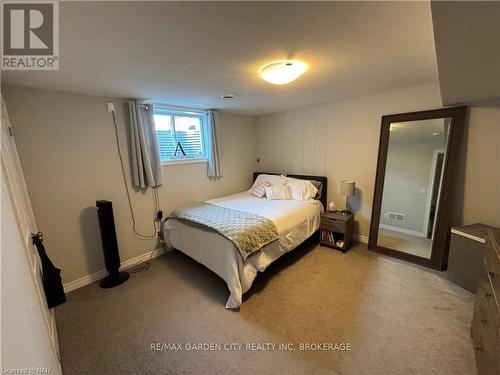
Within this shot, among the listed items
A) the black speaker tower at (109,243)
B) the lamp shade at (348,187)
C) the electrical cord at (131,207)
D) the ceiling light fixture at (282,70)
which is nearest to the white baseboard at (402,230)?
the lamp shade at (348,187)

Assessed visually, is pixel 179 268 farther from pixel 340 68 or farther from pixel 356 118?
pixel 356 118

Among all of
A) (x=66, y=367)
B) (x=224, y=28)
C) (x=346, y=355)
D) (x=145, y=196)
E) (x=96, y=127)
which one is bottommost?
(x=66, y=367)

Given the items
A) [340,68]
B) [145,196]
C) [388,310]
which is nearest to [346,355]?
[388,310]

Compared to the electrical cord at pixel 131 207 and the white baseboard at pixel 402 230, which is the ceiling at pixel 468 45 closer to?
the white baseboard at pixel 402 230

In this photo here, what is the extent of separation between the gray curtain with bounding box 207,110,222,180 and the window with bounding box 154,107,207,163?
14 cm

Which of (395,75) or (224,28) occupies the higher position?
(395,75)

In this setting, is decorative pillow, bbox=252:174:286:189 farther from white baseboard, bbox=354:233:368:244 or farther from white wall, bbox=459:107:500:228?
white wall, bbox=459:107:500:228

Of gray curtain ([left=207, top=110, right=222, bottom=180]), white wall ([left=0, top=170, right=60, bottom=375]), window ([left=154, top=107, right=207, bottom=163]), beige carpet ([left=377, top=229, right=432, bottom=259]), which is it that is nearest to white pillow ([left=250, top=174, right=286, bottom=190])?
gray curtain ([left=207, top=110, right=222, bottom=180])

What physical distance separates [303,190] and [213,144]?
5.36ft

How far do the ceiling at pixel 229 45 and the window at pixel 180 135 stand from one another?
0.75m

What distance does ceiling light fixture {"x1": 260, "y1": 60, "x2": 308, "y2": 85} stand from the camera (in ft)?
5.51

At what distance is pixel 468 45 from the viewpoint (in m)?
1.06

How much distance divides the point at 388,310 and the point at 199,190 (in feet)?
9.29

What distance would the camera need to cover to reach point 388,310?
1.90m
